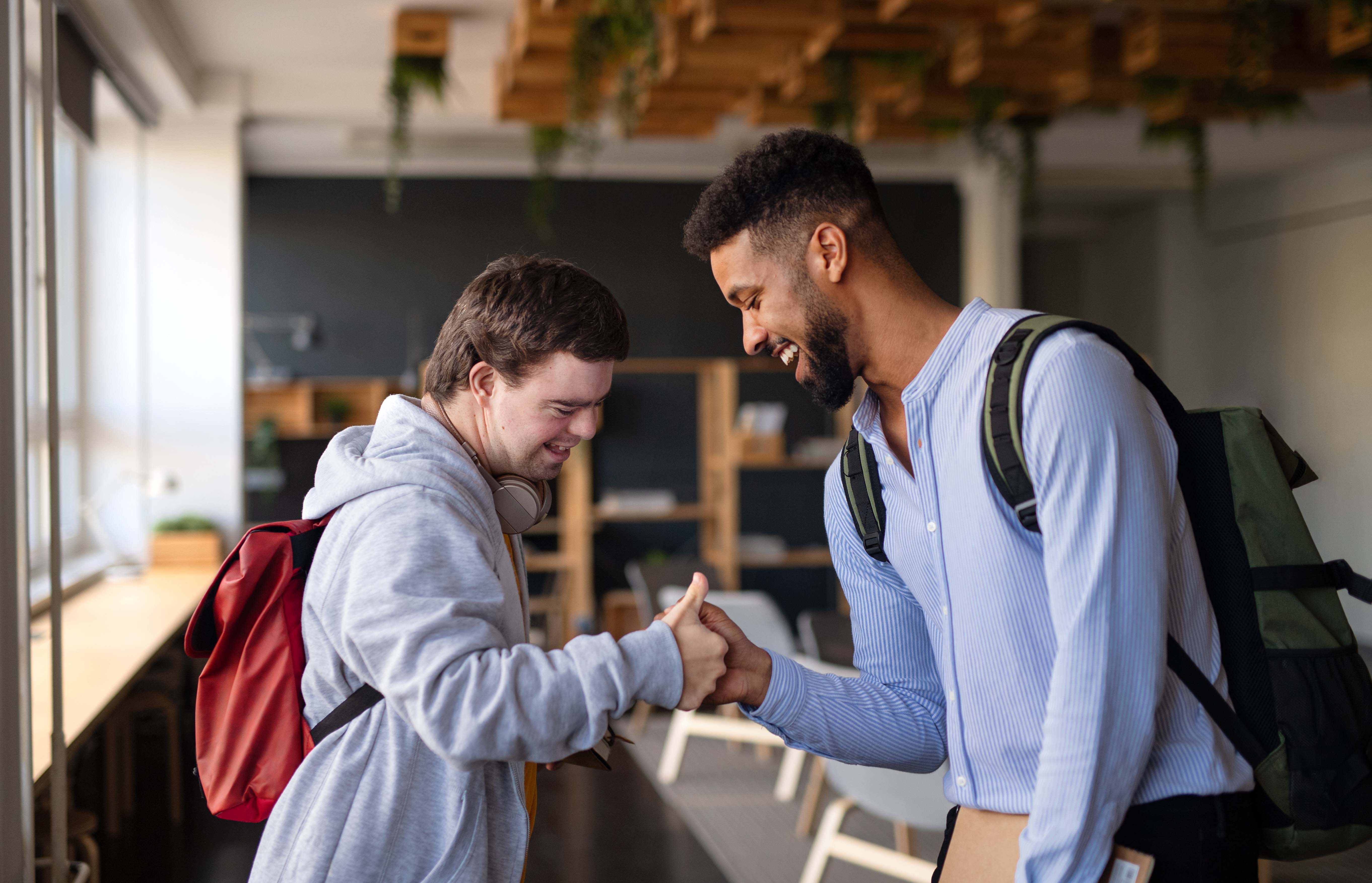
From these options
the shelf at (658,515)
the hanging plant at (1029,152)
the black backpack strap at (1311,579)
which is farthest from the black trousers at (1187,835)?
the shelf at (658,515)

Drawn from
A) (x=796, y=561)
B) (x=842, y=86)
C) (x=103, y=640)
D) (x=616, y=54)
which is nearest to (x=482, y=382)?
(x=103, y=640)

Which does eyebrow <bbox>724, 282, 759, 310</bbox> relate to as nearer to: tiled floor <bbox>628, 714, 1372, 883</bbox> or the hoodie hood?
the hoodie hood

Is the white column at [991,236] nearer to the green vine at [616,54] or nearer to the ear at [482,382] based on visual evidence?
the green vine at [616,54]

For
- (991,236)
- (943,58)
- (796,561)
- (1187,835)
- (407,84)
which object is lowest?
(796,561)

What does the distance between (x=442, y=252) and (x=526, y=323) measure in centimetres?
663

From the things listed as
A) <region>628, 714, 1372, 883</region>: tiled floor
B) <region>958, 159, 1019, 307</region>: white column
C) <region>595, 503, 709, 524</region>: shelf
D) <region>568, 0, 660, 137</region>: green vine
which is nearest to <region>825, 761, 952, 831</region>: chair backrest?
<region>628, 714, 1372, 883</region>: tiled floor

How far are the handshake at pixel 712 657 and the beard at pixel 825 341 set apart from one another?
0.33 metres

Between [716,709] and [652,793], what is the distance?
5.04 feet

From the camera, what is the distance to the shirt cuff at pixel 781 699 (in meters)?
1.54

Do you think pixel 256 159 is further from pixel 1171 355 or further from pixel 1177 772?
pixel 1177 772

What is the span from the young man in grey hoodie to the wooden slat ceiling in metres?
3.34

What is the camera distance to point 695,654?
51.6 inches

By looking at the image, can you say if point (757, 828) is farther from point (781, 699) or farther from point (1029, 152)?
point (1029, 152)

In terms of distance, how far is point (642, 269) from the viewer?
26.1ft
